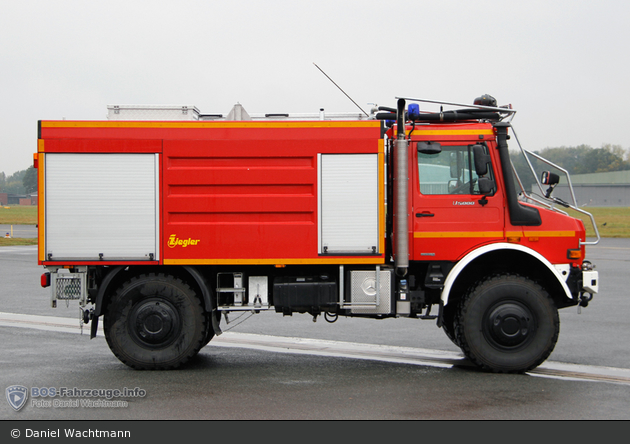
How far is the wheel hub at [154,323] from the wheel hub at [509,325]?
136 inches

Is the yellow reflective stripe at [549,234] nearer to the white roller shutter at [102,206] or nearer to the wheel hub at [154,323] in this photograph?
the wheel hub at [154,323]

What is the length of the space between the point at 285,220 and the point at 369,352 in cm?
219

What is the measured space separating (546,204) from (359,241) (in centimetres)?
225

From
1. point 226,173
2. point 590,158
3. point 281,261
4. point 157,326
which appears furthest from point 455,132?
point 590,158

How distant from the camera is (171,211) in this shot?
22.8ft

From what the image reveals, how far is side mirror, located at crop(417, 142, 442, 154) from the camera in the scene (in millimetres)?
7035

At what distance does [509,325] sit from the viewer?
683 cm

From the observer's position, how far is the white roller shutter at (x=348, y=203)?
23.0 feet

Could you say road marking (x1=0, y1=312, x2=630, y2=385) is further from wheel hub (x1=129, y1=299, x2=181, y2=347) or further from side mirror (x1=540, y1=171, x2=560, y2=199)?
side mirror (x1=540, y1=171, x2=560, y2=199)

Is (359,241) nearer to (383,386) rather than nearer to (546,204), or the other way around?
(383,386)

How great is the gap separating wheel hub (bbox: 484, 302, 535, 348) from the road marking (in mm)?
430

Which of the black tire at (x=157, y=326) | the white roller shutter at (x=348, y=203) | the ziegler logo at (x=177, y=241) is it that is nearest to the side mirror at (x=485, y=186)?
the white roller shutter at (x=348, y=203)

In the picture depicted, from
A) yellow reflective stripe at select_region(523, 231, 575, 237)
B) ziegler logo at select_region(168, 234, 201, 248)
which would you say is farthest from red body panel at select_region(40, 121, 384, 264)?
yellow reflective stripe at select_region(523, 231, 575, 237)
